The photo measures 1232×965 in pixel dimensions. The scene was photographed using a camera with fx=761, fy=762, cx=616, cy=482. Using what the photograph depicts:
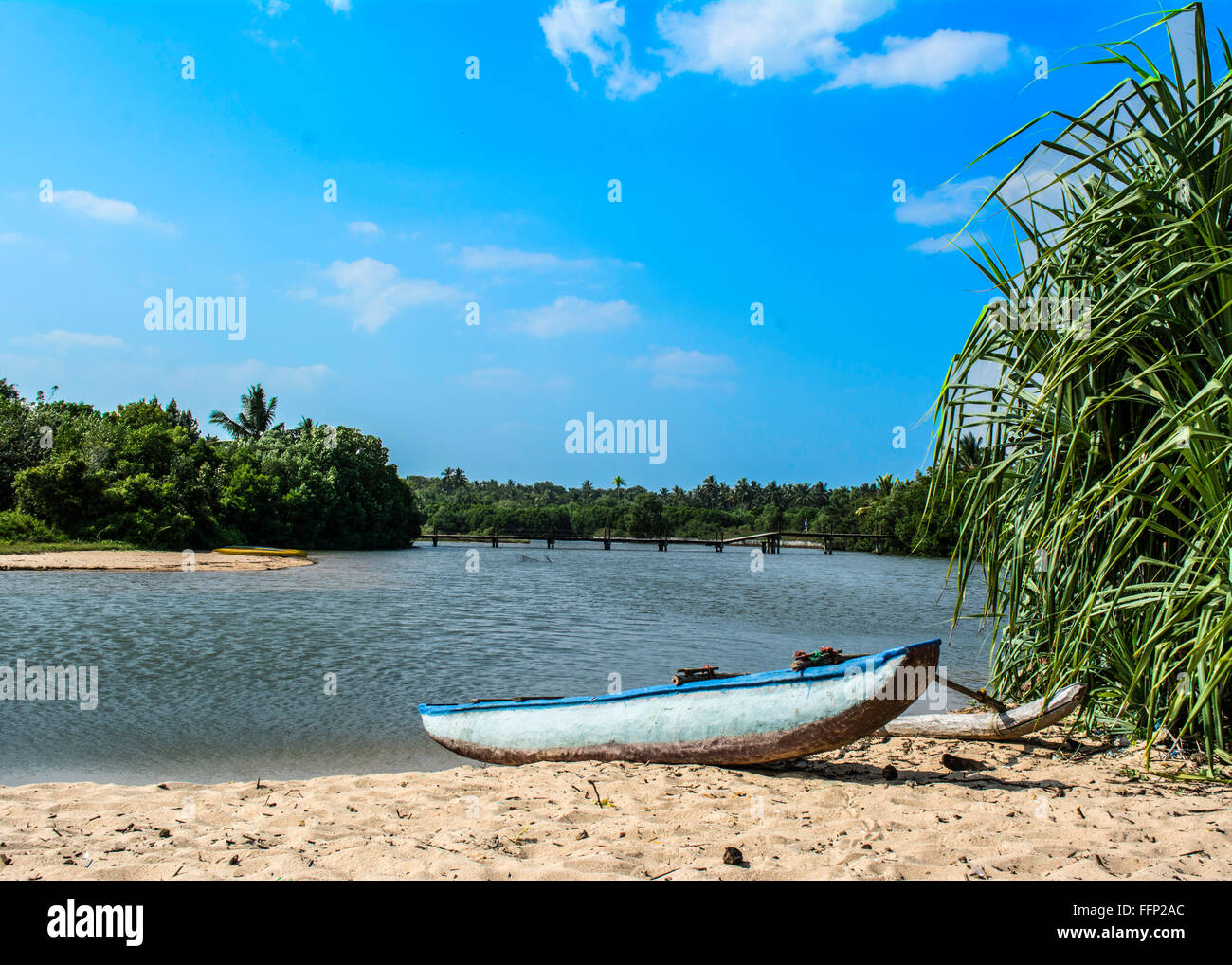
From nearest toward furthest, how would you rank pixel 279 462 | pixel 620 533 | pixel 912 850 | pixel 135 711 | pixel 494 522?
pixel 912 850 → pixel 135 711 → pixel 279 462 → pixel 494 522 → pixel 620 533

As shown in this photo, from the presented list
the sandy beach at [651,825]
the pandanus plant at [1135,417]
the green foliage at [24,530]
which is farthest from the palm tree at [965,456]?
the green foliage at [24,530]

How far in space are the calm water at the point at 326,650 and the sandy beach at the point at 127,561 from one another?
195 centimetres

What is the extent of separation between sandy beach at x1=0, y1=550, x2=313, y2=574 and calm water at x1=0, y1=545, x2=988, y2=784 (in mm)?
1951

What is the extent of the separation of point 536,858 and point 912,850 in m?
1.80

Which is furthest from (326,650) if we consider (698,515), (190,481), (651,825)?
(698,515)

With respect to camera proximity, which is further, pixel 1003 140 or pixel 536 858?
pixel 1003 140

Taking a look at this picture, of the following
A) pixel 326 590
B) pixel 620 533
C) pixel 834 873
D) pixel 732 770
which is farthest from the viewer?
pixel 620 533

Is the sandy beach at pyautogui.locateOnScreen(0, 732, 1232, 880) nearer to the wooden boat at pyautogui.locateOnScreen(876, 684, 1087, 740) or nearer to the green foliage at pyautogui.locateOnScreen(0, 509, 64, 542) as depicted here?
the wooden boat at pyautogui.locateOnScreen(876, 684, 1087, 740)

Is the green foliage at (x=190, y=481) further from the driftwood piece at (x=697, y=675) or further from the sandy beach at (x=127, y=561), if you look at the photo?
the driftwood piece at (x=697, y=675)

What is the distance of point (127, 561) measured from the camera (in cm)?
2720

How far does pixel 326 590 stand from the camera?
2278 cm

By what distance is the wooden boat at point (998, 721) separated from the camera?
210 inches

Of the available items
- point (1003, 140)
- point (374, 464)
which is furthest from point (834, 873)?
point (374, 464)

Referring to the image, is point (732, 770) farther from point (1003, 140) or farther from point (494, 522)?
point (494, 522)
